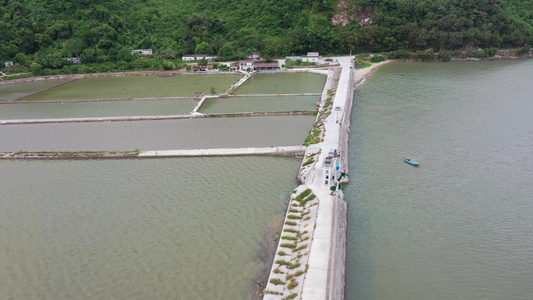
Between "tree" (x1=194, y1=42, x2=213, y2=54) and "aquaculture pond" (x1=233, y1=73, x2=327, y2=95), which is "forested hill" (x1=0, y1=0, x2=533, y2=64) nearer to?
"tree" (x1=194, y1=42, x2=213, y2=54)

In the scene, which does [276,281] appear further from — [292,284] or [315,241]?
[315,241]

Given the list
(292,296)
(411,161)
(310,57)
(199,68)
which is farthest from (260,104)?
(292,296)

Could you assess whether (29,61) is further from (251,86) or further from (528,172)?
(528,172)

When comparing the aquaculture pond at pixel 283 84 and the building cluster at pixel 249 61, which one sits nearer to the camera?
the aquaculture pond at pixel 283 84

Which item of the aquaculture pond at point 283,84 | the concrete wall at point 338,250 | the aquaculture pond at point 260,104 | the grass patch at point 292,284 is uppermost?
the aquaculture pond at point 283,84

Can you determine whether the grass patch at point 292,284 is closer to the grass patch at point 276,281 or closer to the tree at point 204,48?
the grass patch at point 276,281

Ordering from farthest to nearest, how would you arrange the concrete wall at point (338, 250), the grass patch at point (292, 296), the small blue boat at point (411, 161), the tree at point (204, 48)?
the tree at point (204, 48) → the small blue boat at point (411, 161) → the concrete wall at point (338, 250) → the grass patch at point (292, 296)

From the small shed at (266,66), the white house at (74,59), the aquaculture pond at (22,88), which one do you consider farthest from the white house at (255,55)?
the white house at (74,59)
